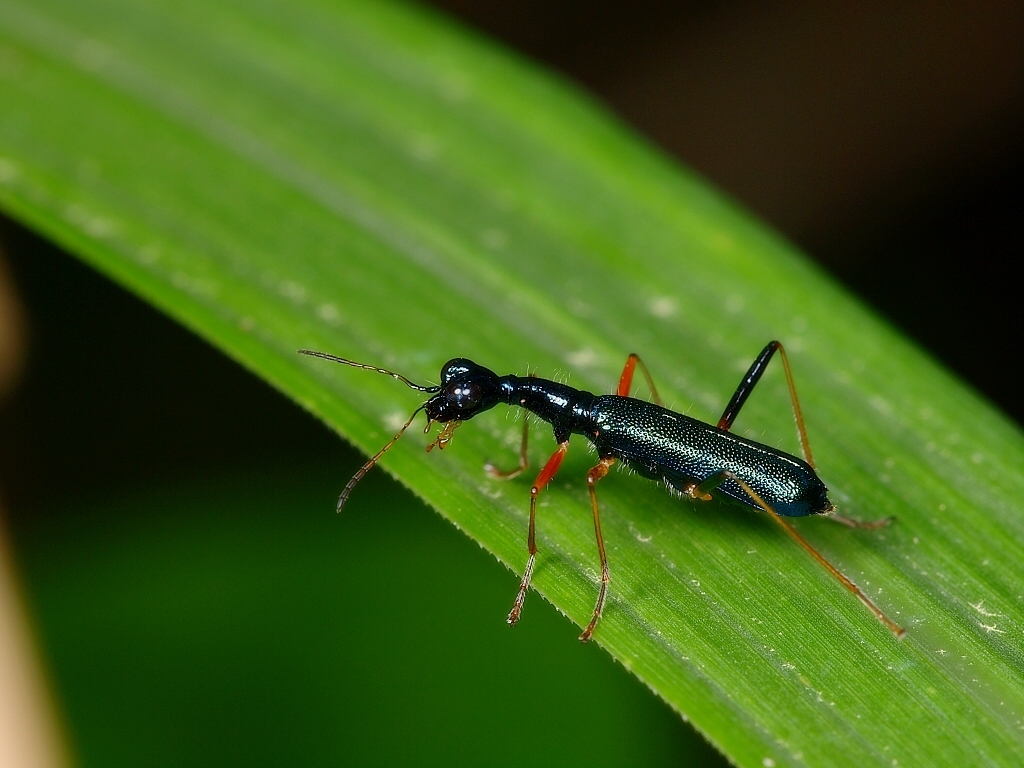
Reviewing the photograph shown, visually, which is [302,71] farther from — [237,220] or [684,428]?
[684,428]

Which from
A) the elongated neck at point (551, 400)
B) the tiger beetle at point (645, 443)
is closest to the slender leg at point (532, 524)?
the tiger beetle at point (645, 443)

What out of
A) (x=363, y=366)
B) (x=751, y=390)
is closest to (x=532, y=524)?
(x=363, y=366)

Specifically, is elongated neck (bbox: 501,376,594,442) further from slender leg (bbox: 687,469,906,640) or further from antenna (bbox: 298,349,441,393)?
slender leg (bbox: 687,469,906,640)

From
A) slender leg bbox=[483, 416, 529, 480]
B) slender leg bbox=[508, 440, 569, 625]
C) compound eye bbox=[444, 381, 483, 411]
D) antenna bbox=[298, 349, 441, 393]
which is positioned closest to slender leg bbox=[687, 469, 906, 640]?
slender leg bbox=[508, 440, 569, 625]

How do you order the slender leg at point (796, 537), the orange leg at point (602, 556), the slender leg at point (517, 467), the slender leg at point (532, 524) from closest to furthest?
the orange leg at point (602, 556) → the slender leg at point (796, 537) → the slender leg at point (532, 524) → the slender leg at point (517, 467)

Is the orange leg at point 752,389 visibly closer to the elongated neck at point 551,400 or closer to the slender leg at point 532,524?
the elongated neck at point 551,400

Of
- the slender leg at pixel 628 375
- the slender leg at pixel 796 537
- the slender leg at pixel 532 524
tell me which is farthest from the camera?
the slender leg at pixel 628 375
